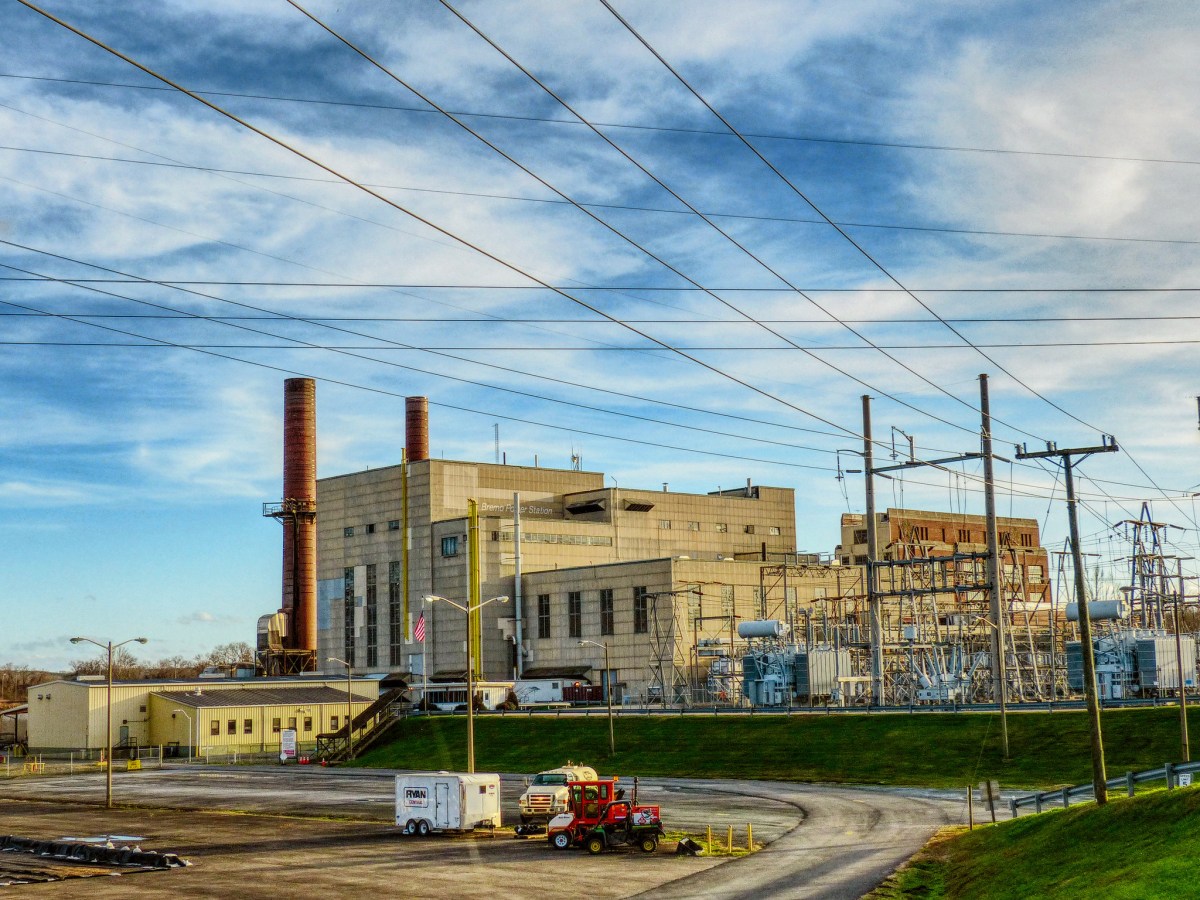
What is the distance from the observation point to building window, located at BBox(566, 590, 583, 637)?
127m

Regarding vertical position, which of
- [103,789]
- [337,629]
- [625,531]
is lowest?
[103,789]

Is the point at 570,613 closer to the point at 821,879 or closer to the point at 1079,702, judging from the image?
the point at 1079,702

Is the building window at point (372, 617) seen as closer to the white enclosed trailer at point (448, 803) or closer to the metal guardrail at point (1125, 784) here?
the white enclosed trailer at point (448, 803)

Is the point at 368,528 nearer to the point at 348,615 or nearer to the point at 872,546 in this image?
the point at 348,615

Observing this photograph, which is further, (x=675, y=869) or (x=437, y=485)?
(x=437, y=485)

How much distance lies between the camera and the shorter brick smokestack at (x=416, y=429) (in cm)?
14050

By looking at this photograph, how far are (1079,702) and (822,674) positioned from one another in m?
25.3

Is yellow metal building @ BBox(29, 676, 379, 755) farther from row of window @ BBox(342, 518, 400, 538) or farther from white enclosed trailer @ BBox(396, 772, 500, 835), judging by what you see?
white enclosed trailer @ BBox(396, 772, 500, 835)

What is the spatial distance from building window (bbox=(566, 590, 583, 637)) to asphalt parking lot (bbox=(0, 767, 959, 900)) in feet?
190

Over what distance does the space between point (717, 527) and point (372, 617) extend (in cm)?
4589

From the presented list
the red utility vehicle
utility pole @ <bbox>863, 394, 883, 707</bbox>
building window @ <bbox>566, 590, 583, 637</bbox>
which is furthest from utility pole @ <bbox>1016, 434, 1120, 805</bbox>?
building window @ <bbox>566, 590, 583, 637</bbox>

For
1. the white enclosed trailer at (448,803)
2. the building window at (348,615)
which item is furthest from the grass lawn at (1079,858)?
the building window at (348,615)

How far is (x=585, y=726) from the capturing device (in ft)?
281

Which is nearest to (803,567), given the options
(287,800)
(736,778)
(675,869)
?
(736,778)
